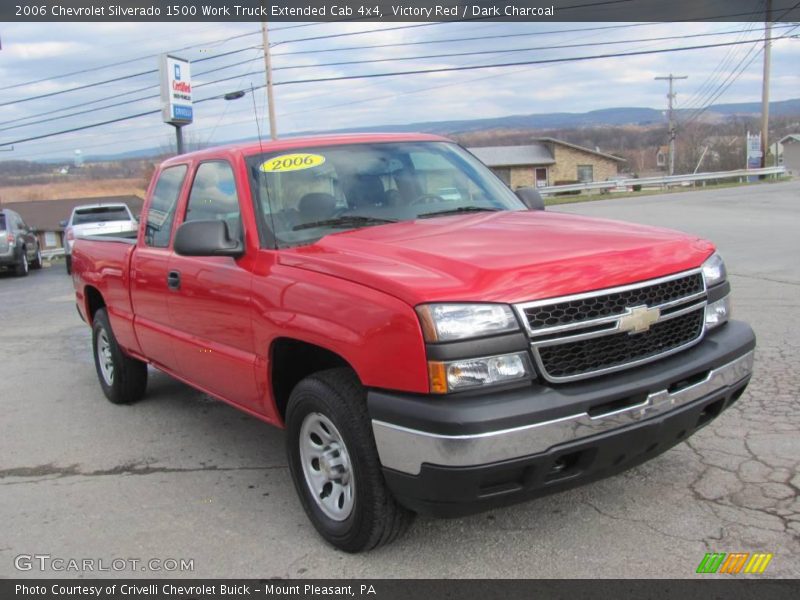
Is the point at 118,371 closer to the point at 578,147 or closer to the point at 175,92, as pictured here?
the point at 175,92

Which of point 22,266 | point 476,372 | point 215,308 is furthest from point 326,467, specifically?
point 22,266

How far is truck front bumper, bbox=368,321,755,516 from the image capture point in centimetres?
267

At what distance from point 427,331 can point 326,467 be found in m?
0.99

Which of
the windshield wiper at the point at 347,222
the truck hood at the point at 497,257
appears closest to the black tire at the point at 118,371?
the windshield wiper at the point at 347,222

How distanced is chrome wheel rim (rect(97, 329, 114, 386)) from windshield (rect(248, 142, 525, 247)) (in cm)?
279

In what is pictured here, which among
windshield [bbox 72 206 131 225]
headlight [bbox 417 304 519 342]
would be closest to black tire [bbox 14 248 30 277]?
windshield [bbox 72 206 131 225]

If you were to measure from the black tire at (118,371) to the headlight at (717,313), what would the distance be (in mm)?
4363

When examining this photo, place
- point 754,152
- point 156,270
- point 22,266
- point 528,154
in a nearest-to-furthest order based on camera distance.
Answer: point 156,270 < point 22,266 < point 754,152 < point 528,154

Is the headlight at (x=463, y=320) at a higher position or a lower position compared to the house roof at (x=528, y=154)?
lower

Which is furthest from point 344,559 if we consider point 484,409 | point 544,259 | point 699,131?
point 699,131

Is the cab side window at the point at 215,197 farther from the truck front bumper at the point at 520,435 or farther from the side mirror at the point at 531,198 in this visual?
the side mirror at the point at 531,198

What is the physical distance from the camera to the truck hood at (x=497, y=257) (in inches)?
112

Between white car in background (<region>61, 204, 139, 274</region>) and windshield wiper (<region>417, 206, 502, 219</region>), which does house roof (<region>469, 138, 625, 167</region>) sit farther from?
windshield wiper (<region>417, 206, 502, 219</region>)

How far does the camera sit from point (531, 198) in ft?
16.3
